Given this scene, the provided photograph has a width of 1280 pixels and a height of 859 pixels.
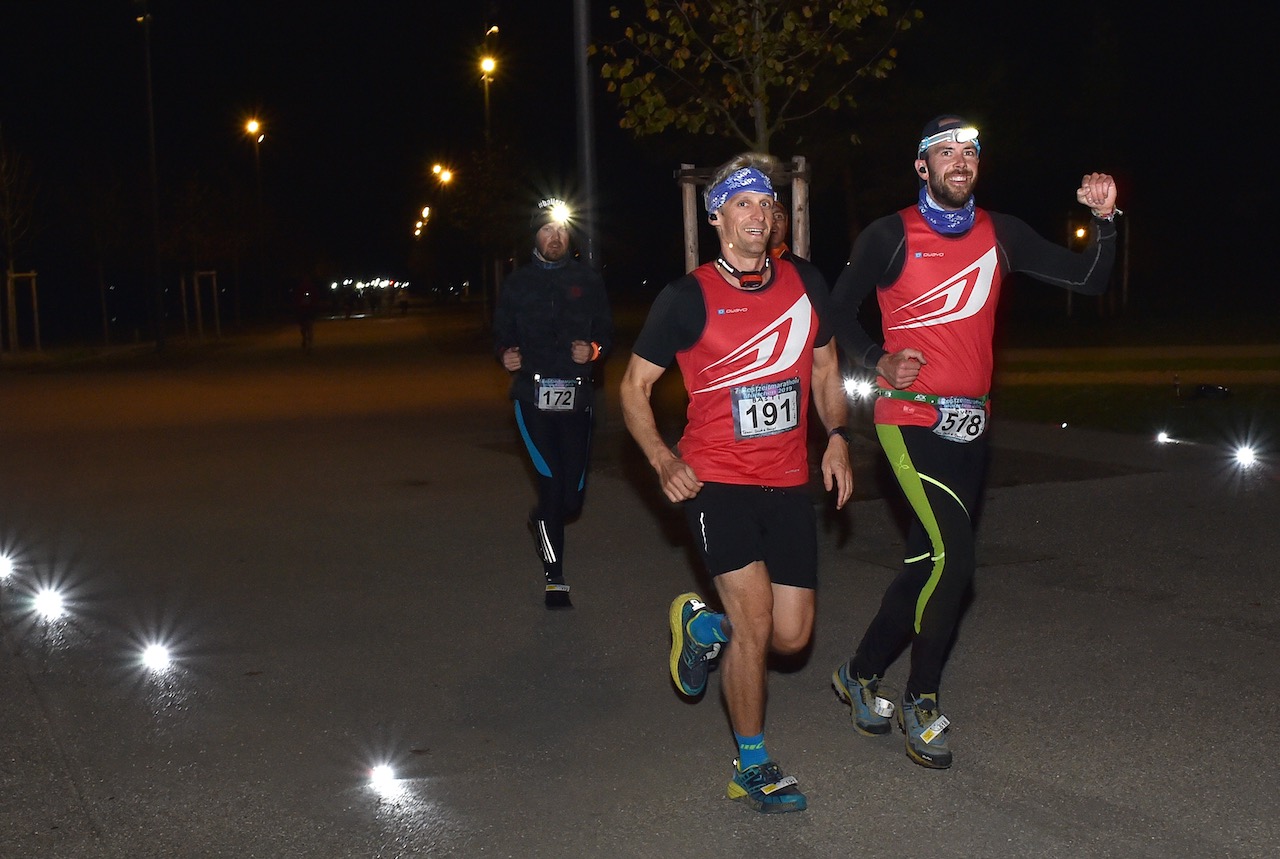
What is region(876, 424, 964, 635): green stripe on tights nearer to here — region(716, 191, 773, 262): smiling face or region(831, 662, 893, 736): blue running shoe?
region(831, 662, 893, 736): blue running shoe

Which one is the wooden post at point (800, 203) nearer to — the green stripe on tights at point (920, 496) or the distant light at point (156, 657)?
the distant light at point (156, 657)

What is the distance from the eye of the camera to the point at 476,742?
5605mm

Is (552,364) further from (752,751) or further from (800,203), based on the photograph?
(800,203)

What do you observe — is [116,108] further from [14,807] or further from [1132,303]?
[14,807]

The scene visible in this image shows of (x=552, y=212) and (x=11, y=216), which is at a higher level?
(x=11, y=216)

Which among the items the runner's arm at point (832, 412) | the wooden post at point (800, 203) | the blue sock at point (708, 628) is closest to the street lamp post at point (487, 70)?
the wooden post at point (800, 203)

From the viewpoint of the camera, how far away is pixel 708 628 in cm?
509

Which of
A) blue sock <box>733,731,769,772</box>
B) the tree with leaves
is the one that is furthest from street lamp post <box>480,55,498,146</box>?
blue sock <box>733,731,769,772</box>

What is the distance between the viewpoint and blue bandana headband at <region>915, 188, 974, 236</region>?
518 cm

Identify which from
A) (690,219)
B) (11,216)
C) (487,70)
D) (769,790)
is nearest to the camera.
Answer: (769,790)

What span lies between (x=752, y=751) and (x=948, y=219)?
1919 millimetres

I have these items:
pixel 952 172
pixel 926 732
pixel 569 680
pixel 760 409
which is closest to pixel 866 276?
pixel 952 172

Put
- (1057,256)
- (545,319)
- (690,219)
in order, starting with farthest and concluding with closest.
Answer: (690,219) → (545,319) → (1057,256)

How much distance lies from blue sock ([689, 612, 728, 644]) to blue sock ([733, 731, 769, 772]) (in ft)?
1.13
